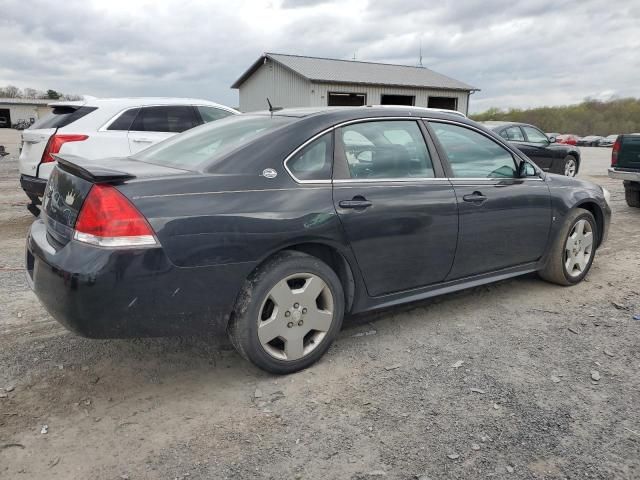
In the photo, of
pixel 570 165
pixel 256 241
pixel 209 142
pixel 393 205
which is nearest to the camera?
pixel 256 241

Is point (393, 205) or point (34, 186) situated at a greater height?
point (393, 205)

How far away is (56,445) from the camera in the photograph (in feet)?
7.85

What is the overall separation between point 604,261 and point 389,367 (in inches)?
139

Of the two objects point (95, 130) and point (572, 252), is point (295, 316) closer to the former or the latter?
point (572, 252)

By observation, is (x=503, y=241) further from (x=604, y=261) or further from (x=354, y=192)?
(x=604, y=261)

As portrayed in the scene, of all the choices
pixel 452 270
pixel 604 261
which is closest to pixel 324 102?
pixel 604 261

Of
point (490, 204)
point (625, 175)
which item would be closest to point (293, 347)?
point (490, 204)

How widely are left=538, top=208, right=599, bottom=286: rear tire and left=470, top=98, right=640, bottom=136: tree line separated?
60882 millimetres

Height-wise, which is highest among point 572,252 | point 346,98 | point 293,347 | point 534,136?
point 346,98

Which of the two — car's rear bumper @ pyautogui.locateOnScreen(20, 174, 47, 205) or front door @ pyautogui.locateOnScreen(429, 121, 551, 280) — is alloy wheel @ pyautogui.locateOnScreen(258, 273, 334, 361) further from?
car's rear bumper @ pyautogui.locateOnScreen(20, 174, 47, 205)

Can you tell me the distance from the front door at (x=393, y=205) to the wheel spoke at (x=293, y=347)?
0.58 metres

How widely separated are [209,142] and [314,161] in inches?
30.3

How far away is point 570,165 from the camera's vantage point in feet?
46.4

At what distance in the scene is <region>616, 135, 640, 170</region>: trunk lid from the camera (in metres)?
8.40
